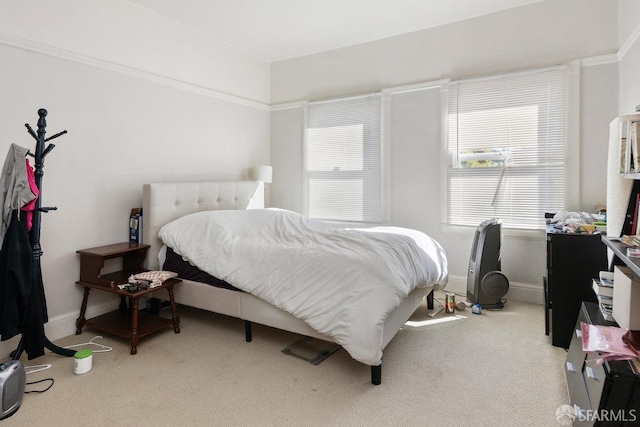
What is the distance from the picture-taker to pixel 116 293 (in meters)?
2.69

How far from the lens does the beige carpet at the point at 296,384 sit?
5.97 feet

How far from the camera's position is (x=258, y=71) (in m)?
4.77

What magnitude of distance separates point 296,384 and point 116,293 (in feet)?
5.10

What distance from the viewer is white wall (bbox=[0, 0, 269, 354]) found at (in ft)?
8.54

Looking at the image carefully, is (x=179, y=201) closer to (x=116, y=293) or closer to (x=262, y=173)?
(x=116, y=293)

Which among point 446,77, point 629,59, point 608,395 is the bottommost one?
point 608,395

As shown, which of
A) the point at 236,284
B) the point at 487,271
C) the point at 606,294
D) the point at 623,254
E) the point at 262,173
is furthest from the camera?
the point at 262,173

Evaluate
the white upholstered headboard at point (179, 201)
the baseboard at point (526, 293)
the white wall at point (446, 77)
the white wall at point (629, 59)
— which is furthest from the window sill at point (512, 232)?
the white upholstered headboard at point (179, 201)

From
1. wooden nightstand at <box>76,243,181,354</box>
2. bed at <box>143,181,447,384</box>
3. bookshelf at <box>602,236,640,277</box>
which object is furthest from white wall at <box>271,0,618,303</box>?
wooden nightstand at <box>76,243,181,354</box>

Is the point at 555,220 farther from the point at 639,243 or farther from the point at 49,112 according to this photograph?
the point at 49,112

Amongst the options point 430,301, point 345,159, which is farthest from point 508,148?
point 345,159

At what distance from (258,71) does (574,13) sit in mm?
3479

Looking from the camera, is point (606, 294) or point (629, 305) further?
point (606, 294)

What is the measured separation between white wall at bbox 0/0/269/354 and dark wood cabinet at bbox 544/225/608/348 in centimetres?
339
